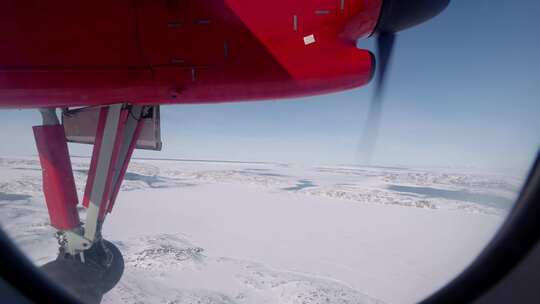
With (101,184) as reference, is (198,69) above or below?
above

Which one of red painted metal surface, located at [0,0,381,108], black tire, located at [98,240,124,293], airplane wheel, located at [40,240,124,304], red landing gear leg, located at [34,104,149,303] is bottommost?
black tire, located at [98,240,124,293]

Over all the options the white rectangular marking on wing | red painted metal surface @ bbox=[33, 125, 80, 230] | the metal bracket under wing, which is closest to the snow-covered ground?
red painted metal surface @ bbox=[33, 125, 80, 230]

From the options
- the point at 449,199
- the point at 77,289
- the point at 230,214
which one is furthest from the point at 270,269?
the point at 449,199

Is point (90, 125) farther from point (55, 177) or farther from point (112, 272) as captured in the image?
point (112, 272)

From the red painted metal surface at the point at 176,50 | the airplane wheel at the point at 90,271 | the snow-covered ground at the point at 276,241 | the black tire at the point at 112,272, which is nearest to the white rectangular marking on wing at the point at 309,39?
the red painted metal surface at the point at 176,50

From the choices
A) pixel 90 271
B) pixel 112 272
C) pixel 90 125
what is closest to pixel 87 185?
pixel 90 125

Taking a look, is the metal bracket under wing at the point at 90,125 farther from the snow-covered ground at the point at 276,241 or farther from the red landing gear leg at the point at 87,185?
the snow-covered ground at the point at 276,241

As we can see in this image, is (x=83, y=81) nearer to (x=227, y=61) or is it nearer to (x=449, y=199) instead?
(x=227, y=61)

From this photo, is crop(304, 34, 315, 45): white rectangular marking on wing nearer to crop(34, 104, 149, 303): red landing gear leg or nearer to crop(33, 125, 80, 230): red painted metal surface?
crop(34, 104, 149, 303): red landing gear leg
